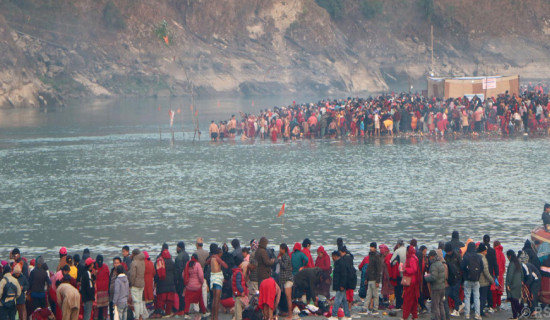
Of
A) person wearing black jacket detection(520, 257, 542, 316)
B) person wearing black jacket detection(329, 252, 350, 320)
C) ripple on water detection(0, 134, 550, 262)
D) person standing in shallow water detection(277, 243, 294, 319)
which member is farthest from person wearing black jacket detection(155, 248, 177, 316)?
ripple on water detection(0, 134, 550, 262)

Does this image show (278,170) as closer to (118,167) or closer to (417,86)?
(118,167)

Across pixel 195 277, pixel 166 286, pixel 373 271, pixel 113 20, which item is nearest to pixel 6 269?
pixel 166 286

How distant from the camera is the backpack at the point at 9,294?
15266mm

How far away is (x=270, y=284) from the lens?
15.3 metres

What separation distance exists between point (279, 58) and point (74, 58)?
85.9 feet

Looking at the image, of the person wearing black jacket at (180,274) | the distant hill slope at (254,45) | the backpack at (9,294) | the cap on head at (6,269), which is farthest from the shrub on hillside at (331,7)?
the backpack at (9,294)

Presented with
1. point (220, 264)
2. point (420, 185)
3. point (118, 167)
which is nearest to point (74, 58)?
point (118, 167)

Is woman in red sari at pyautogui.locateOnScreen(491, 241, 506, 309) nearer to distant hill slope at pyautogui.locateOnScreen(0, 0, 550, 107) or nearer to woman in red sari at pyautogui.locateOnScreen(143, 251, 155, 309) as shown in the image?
woman in red sari at pyautogui.locateOnScreen(143, 251, 155, 309)

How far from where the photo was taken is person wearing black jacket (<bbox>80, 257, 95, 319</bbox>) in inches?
624

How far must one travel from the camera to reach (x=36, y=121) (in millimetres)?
69188

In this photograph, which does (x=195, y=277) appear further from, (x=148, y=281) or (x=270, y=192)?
(x=270, y=192)

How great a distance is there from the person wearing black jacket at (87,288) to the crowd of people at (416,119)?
3290cm

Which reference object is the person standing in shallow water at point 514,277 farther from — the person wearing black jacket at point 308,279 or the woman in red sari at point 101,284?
the woman in red sari at point 101,284

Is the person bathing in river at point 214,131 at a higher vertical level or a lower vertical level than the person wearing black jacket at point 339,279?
higher
